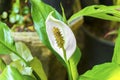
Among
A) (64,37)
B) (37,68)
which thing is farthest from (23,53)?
(64,37)

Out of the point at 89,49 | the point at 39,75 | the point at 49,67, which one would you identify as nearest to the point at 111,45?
the point at 89,49

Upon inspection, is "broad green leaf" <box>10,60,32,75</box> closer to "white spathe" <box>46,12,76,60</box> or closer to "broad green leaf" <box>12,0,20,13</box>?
"white spathe" <box>46,12,76,60</box>

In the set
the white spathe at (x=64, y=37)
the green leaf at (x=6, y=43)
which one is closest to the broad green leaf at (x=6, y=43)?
the green leaf at (x=6, y=43)

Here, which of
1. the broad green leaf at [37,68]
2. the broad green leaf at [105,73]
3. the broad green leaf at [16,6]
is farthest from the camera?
the broad green leaf at [16,6]

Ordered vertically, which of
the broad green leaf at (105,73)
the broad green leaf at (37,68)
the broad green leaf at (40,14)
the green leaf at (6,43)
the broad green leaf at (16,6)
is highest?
the broad green leaf at (40,14)

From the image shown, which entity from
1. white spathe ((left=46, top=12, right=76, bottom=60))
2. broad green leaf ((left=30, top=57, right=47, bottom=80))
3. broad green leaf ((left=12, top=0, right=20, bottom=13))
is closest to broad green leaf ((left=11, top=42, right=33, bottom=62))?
broad green leaf ((left=30, top=57, right=47, bottom=80))

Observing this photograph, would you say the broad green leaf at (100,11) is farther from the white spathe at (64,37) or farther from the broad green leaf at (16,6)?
the broad green leaf at (16,6)

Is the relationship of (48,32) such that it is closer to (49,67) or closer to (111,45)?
(49,67)

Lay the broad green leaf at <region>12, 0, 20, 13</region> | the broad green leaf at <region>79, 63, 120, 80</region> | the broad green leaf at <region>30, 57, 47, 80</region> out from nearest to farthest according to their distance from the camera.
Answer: the broad green leaf at <region>79, 63, 120, 80</region>
the broad green leaf at <region>30, 57, 47, 80</region>
the broad green leaf at <region>12, 0, 20, 13</region>

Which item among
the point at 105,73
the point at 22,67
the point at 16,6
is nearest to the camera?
the point at 105,73

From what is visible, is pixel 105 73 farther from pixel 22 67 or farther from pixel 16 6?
pixel 16 6
